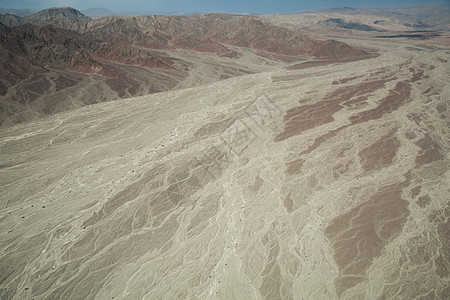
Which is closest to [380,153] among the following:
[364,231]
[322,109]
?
[364,231]

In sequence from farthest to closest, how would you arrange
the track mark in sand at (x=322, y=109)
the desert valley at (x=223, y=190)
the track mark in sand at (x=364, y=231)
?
the track mark in sand at (x=322, y=109) → the track mark in sand at (x=364, y=231) → the desert valley at (x=223, y=190)

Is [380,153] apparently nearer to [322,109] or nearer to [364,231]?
[364,231]

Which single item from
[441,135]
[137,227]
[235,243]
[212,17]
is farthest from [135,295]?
[212,17]

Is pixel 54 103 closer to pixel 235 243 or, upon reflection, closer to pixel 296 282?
pixel 235 243

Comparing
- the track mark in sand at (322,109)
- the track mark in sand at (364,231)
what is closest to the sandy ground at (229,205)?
the track mark in sand at (364,231)

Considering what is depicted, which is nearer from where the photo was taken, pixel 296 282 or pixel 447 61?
pixel 296 282

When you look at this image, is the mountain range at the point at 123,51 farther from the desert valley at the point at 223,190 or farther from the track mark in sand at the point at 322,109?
the track mark in sand at the point at 322,109
